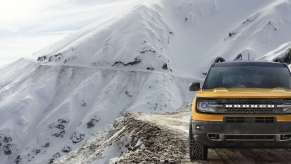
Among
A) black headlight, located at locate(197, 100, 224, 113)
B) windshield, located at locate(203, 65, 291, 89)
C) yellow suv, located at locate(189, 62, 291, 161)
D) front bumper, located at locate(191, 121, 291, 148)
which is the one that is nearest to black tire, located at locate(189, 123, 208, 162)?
yellow suv, located at locate(189, 62, 291, 161)

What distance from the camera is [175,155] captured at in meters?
14.2

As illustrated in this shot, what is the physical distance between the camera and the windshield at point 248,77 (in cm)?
1276

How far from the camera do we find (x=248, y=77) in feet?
42.7

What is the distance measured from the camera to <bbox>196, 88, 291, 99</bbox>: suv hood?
11367mm

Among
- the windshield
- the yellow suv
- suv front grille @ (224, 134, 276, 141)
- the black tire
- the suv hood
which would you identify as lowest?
the black tire

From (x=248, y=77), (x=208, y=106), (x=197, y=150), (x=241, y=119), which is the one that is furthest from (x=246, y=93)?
(x=197, y=150)

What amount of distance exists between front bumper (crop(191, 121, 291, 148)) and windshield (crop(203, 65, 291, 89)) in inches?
62.6

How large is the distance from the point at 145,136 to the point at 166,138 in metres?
2.28

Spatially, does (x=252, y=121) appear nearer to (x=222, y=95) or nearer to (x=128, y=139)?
(x=222, y=95)

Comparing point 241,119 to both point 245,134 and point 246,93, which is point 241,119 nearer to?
point 245,134

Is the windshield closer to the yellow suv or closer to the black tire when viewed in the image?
the yellow suv

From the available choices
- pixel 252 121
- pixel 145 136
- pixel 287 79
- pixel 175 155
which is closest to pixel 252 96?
pixel 252 121

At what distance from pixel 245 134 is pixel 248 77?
215 cm

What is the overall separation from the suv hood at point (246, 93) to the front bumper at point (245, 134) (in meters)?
0.53
